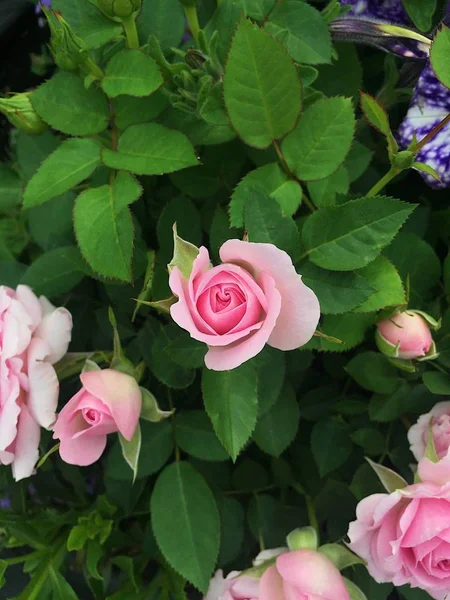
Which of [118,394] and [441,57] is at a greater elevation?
[441,57]

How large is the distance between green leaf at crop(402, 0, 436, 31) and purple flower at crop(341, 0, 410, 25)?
42 mm

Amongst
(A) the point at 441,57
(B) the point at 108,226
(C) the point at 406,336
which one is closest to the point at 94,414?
(B) the point at 108,226

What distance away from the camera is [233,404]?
0.43 metres

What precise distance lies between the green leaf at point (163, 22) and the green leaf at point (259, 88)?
5.0 inches

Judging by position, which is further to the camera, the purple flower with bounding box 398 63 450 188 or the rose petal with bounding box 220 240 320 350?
the purple flower with bounding box 398 63 450 188

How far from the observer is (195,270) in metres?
0.37

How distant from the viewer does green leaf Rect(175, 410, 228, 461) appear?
0.59 meters

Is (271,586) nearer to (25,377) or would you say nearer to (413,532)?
(413,532)

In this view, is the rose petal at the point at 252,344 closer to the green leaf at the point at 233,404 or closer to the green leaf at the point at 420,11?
the green leaf at the point at 233,404

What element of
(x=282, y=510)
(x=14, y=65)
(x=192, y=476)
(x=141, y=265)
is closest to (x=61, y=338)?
(x=141, y=265)

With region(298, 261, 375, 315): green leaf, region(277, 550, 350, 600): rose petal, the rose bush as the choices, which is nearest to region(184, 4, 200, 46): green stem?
the rose bush

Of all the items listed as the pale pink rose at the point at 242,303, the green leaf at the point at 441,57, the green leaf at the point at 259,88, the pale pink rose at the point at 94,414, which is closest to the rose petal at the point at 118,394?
the pale pink rose at the point at 94,414

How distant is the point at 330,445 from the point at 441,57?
14.9 inches

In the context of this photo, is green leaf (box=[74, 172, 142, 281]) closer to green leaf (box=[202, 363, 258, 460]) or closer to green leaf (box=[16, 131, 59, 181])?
green leaf (box=[202, 363, 258, 460])
